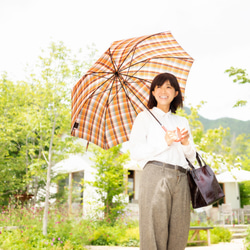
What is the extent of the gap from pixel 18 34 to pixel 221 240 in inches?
433

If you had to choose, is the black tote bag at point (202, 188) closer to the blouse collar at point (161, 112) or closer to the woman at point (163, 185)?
the woman at point (163, 185)

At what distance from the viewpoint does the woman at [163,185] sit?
203 cm

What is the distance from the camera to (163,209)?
2.03 meters

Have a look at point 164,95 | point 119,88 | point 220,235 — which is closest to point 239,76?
point 119,88

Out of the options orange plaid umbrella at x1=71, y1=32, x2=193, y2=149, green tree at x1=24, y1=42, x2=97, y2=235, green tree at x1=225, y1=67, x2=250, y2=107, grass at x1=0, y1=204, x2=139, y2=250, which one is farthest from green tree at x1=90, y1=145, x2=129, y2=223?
orange plaid umbrella at x1=71, y1=32, x2=193, y2=149

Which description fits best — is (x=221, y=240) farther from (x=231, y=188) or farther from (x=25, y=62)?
(x=231, y=188)

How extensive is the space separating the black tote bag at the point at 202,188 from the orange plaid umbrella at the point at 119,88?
3.55 feet

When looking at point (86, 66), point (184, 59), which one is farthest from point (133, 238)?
point (184, 59)

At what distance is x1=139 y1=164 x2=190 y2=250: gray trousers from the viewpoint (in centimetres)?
203

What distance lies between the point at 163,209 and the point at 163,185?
0.53 feet

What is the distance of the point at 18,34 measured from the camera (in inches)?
481

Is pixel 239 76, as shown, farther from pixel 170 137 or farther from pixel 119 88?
pixel 170 137

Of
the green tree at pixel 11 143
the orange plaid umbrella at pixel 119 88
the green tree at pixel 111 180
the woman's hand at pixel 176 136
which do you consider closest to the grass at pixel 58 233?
the green tree at pixel 111 180

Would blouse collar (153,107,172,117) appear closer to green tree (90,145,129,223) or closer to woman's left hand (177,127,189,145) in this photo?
woman's left hand (177,127,189,145)
